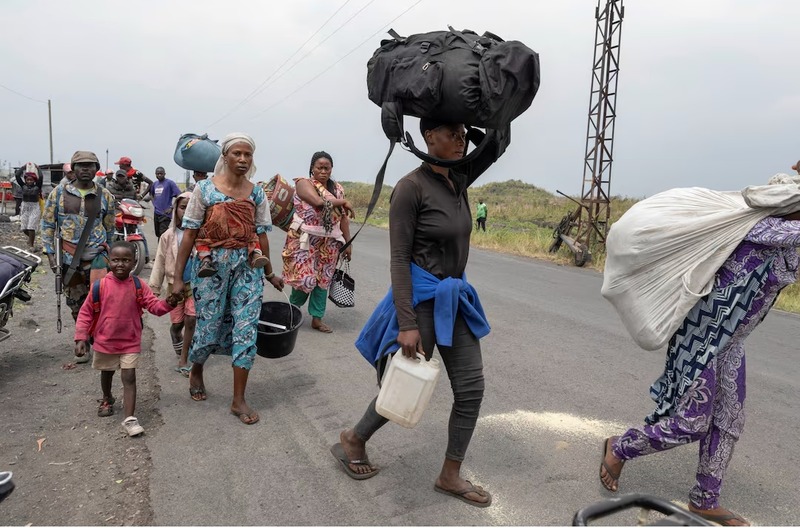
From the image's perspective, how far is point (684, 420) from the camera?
9.40 ft

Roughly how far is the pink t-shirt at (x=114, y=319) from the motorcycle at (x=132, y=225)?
4650 millimetres

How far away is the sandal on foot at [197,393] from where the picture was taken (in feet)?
14.1

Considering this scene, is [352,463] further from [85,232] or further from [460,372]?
[85,232]

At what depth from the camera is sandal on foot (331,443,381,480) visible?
3184mm

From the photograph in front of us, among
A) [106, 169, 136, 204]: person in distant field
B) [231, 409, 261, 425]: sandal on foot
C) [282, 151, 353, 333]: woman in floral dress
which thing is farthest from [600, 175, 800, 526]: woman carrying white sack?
[106, 169, 136, 204]: person in distant field

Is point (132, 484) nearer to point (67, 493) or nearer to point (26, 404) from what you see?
point (67, 493)

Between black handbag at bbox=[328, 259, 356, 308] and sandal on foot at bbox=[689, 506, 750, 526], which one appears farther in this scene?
black handbag at bbox=[328, 259, 356, 308]

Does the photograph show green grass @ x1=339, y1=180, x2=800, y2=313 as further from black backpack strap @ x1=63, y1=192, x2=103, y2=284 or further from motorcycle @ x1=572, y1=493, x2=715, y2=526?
black backpack strap @ x1=63, y1=192, x2=103, y2=284

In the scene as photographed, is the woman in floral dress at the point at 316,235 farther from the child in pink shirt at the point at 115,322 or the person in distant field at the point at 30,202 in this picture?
the person in distant field at the point at 30,202

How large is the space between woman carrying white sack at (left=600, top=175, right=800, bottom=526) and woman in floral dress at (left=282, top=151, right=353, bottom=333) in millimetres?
3622

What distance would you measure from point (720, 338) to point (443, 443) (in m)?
1.74

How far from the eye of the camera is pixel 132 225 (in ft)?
29.2

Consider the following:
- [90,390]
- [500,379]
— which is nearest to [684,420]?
[500,379]

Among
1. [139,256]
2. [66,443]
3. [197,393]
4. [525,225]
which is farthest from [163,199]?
[525,225]
